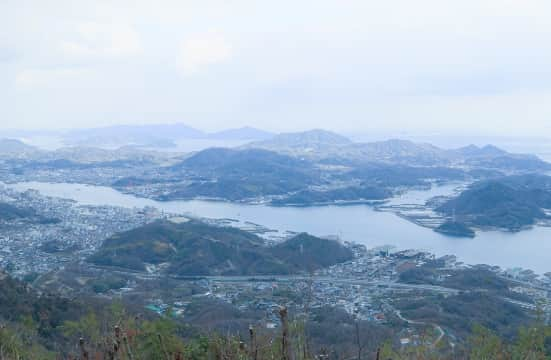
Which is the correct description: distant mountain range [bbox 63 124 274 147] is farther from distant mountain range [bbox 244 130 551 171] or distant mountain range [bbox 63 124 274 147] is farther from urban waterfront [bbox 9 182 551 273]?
urban waterfront [bbox 9 182 551 273]

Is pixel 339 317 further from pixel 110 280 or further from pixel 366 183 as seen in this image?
pixel 366 183

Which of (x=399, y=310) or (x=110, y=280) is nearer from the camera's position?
(x=399, y=310)

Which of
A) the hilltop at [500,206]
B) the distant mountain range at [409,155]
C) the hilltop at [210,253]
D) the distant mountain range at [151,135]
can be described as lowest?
the hilltop at [210,253]

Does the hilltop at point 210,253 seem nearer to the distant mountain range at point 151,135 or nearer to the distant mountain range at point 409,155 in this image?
the distant mountain range at point 409,155

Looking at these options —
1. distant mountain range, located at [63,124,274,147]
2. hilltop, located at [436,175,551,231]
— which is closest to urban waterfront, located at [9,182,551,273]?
hilltop, located at [436,175,551,231]

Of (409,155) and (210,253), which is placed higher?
(409,155)

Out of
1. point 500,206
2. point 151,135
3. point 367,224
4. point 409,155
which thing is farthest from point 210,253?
point 151,135

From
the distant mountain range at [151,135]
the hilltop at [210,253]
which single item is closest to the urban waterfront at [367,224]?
the hilltop at [210,253]

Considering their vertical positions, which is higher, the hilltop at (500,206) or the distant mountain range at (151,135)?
the distant mountain range at (151,135)

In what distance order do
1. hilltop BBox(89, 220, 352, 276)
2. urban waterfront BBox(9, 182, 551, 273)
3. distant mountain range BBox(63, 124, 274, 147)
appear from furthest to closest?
1. distant mountain range BBox(63, 124, 274, 147)
2. urban waterfront BBox(9, 182, 551, 273)
3. hilltop BBox(89, 220, 352, 276)

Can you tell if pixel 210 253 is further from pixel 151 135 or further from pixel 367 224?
pixel 151 135

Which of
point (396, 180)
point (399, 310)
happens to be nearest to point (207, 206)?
point (396, 180)
